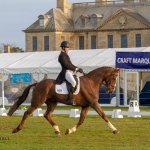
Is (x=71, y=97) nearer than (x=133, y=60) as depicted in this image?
Yes

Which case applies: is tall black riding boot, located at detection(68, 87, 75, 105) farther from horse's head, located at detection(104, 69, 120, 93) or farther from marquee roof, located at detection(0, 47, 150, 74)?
marquee roof, located at detection(0, 47, 150, 74)

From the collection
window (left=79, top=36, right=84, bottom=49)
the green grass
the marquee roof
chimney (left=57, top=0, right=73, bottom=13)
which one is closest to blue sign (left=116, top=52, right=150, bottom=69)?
the marquee roof

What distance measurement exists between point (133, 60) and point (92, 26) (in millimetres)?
67610

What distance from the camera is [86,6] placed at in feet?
352

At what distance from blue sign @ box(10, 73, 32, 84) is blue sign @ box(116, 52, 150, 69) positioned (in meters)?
7.18

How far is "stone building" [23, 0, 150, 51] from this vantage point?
97.3m

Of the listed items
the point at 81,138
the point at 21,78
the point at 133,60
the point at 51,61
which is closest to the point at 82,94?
the point at 81,138

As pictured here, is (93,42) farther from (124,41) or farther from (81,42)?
(124,41)

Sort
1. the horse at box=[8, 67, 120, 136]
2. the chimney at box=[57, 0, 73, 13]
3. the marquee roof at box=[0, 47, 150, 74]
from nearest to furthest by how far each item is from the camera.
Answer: the horse at box=[8, 67, 120, 136], the marquee roof at box=[0, 47, 150, 74], the chimney at box=[57, 0, 73, 13]

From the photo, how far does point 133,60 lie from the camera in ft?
120

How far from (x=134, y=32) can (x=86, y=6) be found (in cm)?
1328

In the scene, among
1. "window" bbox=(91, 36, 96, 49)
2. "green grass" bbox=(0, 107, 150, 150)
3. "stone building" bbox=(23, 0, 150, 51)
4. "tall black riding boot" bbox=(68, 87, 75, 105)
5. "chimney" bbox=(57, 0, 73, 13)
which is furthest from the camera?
"chimney" bbox=(57, 0, 73, 13)

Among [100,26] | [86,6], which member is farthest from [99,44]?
[86,6]

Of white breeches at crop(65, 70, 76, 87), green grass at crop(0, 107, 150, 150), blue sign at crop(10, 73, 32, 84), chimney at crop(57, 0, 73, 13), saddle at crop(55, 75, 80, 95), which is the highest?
chimney at crop(57, 0, 73, 13)
